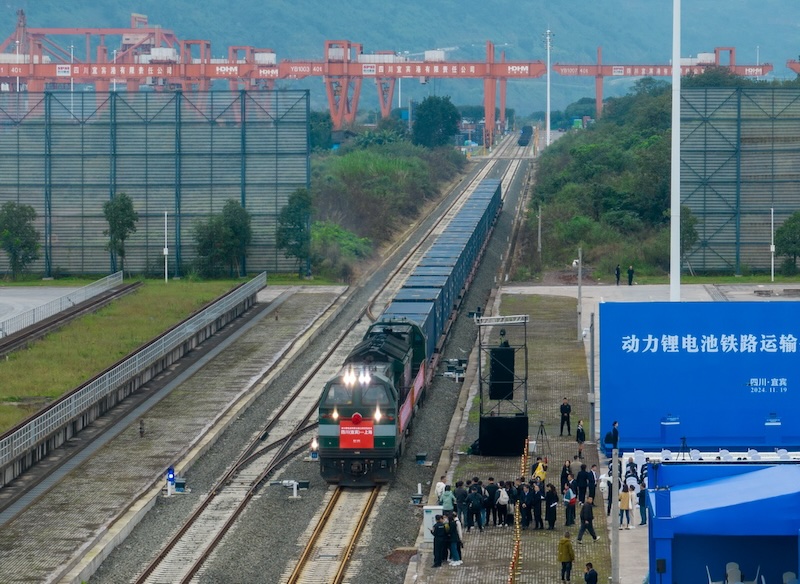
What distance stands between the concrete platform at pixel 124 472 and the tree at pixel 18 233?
18.0 m

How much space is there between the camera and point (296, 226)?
62969 mm

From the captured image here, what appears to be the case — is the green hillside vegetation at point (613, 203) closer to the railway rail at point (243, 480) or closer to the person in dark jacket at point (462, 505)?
the railway rail at point (243, 480)

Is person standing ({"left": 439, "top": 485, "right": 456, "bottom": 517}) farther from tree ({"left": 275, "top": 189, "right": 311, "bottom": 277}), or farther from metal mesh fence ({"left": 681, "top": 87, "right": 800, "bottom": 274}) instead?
metal mesh fence ({"left": 681, "top": 87, "right": 800, "bottom": 274})

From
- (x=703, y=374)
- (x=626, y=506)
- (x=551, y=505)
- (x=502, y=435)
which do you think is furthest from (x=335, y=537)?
(x=703, y=374)

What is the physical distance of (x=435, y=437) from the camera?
119 ft

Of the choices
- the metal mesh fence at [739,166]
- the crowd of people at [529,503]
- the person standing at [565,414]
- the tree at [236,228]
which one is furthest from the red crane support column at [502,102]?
the crowd of people at [529,503]

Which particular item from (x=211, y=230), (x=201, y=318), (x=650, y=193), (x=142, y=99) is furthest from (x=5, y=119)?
(x=650, y=193)

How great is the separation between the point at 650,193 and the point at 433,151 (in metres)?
41.5

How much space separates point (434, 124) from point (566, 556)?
332 feet

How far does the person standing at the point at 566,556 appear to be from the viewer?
24219 millimetres

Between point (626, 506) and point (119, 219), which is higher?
point (119, 219)

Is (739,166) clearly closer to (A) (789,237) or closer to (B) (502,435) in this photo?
(A) (789,237)

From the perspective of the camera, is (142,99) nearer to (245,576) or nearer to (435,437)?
(435,437)

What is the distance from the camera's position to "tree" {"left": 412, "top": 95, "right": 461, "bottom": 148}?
123m
